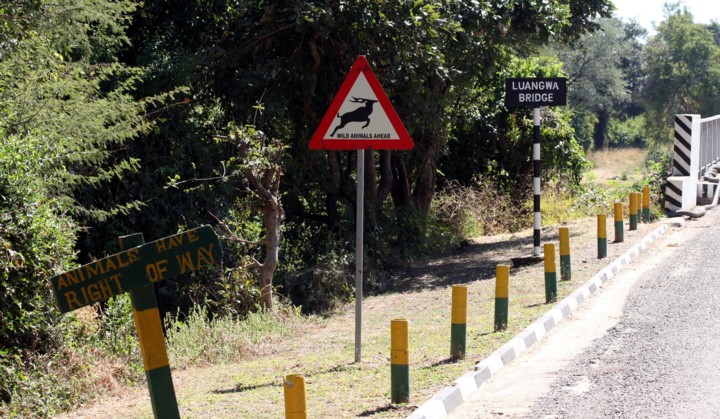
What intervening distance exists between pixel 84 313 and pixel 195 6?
7.24 meters

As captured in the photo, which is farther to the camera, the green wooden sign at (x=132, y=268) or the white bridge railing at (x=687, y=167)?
the white bridge railing at (x=687, y=167)

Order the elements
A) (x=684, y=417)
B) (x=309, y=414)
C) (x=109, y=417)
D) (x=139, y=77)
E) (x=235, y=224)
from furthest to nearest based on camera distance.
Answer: (x=235, y=224)
(x=139, y=77)
(x=109, y=417)
(x=309, y=414)
(x=684, y=417)

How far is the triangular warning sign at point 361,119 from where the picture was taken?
343 inches

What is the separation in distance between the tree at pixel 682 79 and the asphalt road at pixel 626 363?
52.1m

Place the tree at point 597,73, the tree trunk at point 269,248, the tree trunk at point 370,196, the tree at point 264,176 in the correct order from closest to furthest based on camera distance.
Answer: the tree at point 264,176 < the tree trunk at point 269,248 < the tree trunk at point 370,196 < the tree at point 597,73

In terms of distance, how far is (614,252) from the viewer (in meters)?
Result: 15.4

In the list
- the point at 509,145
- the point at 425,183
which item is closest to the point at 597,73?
the point at 509,145

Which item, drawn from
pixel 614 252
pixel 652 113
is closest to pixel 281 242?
pixel 614 252

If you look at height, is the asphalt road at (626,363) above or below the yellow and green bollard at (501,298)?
below

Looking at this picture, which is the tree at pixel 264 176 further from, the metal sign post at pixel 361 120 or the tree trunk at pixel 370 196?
the tree trunk at pixel 370 196

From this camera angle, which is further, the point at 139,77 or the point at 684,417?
the point at 139,77

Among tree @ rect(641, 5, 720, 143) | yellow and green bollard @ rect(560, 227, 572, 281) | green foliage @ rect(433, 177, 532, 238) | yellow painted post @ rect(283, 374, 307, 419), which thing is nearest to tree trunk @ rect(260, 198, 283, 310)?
yellow and green bollard @ rect(560, 227, 572, 281)

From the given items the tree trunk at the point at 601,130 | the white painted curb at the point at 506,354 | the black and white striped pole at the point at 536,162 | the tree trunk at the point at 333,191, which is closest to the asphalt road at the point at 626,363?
the white painted curb at the point at 506,354

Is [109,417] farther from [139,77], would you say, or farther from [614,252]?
[614,252]
